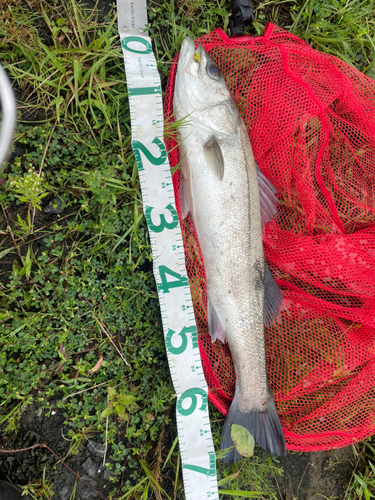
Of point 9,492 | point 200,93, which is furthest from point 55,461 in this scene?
point 200,93

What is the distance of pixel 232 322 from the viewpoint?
103 inches

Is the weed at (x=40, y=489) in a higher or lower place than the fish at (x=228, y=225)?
lower

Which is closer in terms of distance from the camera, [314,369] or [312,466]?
[314,369]

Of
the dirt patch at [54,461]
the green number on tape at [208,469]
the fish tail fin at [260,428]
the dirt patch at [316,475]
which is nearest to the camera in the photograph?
the dirt patch at [54,461]

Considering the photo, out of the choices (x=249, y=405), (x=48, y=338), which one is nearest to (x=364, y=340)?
(x=249, y=405)

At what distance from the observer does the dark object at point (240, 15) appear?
2771mm

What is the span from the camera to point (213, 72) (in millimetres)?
2615

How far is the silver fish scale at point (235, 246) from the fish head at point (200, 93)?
8 centimetres

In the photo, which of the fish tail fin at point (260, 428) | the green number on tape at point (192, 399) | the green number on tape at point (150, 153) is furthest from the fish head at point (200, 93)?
the fish tail fin at point (260, 428)

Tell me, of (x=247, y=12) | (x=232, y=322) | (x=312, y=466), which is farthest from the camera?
(x=312, y=466)

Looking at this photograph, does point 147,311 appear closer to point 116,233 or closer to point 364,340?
point 116,233

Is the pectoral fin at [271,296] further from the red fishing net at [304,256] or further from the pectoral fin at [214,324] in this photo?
the pectoral fin at [214,324]

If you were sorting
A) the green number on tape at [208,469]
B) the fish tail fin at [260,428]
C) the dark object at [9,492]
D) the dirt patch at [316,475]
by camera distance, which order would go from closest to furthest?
the dark object at [9,492] → the green number on tape at [208,469] → the fish tail fin at [260,428] → the dirt patch at [316,475]

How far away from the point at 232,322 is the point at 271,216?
3.06 ft
